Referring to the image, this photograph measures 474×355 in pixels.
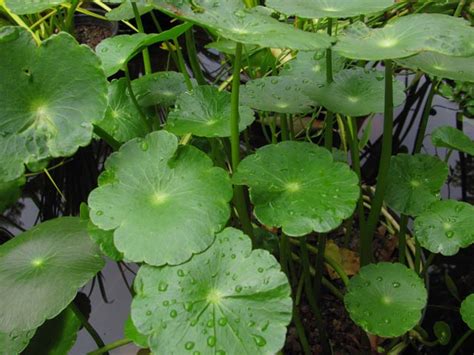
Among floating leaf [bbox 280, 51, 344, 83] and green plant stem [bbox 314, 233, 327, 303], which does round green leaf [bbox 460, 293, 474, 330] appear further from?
floating leaf [bbox 280, 51, 344, 83]

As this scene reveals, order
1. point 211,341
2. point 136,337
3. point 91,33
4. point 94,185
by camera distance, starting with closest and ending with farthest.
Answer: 1. point 211,341
2. point 136,337
3. point 94,185
4. point 91,33

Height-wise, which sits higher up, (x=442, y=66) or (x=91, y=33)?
(x=442, y=66)

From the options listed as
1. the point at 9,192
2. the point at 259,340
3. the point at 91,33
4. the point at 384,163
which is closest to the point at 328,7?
the point at 384,163

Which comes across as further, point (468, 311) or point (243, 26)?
point (468, 311)

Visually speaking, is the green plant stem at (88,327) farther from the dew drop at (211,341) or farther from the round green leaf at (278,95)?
the round green leaf at (278,95)

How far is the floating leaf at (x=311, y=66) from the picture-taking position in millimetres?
963

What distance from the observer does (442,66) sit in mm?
790

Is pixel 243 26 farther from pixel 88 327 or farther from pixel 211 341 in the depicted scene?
pixel 88 327


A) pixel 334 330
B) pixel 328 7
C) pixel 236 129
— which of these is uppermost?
pixel 328 7

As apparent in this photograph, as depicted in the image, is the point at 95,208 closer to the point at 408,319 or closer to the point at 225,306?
the point at 225,306

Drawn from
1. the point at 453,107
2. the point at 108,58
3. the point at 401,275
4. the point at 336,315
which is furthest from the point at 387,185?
the point at 453,107

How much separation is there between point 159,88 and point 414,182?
0.50 meters

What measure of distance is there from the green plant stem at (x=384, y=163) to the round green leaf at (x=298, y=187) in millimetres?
84

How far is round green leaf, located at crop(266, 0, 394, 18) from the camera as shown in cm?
66
